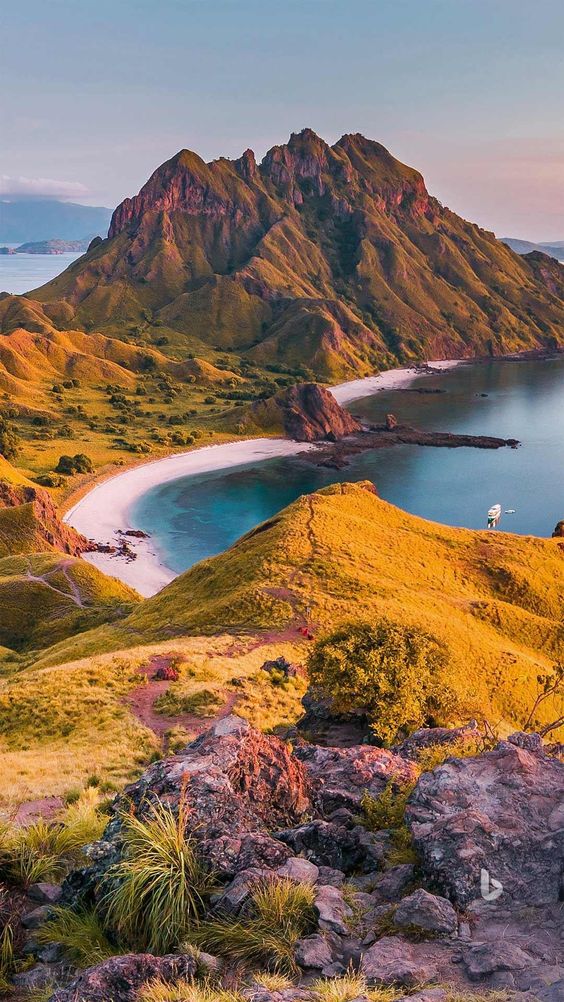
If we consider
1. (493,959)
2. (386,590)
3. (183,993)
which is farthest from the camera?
(386,590)

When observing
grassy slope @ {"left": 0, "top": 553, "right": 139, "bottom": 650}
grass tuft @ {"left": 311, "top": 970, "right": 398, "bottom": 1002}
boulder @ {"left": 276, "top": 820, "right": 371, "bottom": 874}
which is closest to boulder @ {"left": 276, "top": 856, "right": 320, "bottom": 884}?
boulder @ {"left": 276, "top": 820, "right": 371, "bottom": 874}

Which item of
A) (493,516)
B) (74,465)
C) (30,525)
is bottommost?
(493,516)

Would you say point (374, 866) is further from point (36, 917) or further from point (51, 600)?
point (51, 600)

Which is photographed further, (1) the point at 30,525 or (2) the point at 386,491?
(2) the point at 386,491

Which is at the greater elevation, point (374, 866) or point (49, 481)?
point (374, 866)

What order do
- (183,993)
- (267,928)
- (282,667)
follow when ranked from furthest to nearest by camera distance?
1. (282,667)
2. (267,928)
3. (183,993)

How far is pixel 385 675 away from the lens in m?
30.3

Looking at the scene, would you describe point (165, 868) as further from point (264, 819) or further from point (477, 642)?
point (477, 642)

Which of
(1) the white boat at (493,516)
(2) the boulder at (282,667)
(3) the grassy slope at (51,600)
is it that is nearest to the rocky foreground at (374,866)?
(2) the boulder at (282,667)

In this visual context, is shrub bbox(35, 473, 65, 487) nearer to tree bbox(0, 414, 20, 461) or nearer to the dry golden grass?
tree bbox(0, 414, 20, 461)

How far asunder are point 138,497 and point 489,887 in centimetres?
14328

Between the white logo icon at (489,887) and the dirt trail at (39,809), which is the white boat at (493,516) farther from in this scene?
the white logo icon at (489,887)

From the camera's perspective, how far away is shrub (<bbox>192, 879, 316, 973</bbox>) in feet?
34.8

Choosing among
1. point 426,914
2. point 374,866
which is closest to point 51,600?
point 374,866
